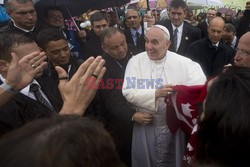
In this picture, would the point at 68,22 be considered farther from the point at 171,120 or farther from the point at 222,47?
the point at 171,120

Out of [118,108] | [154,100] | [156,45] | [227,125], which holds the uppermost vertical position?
[227,125]

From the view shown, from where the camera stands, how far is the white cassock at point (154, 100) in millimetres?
2500

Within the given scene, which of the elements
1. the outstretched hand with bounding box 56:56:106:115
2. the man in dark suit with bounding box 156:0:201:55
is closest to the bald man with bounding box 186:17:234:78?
the man in dark suit with bounding box 156:0:201:55

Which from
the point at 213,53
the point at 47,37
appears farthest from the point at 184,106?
the point at 213,53

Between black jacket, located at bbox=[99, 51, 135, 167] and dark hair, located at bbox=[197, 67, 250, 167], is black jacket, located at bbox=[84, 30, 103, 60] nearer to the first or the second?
black jacket, located at bbox=[99, 51, 135, 167]

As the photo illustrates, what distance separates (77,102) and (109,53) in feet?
5.41

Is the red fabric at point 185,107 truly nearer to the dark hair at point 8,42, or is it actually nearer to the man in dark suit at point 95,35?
the dark hair at point 8,42

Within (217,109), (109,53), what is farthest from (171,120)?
(217,109)

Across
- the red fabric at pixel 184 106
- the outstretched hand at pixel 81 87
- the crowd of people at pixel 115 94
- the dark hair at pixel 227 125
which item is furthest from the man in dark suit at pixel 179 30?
the dark hair at pixel 227 125

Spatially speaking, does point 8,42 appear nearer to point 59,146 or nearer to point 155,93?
point 155,93

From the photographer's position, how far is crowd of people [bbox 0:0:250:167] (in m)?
0.75

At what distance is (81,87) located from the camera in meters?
1.42

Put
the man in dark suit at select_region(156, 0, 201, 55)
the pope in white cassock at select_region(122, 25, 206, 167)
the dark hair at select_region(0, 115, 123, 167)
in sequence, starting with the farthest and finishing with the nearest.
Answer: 1. the man in dark suit at select_region(156, 0, 201, 55)
2. the pope in white cassock at select_region(122, 25, 206, 167)
3. the dark hair at select_region(0, 115, 123, 167)

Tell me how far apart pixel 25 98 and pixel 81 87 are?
545 millimetres
